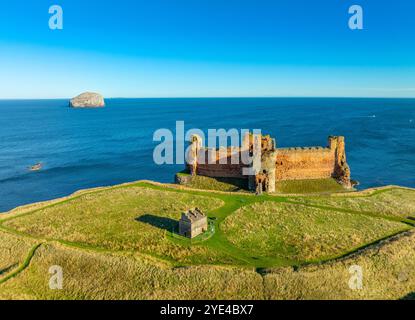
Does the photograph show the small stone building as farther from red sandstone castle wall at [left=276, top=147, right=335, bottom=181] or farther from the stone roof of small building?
red sandstone castle wall at [left=276, top=147, right=335, bottom=181]

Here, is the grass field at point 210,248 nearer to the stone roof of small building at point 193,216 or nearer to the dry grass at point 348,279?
the dry grass at point 348,279

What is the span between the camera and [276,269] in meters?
28.5

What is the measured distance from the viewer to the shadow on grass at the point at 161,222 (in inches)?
1467

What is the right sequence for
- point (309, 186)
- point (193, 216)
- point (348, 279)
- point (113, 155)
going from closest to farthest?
point (348, 279) → point (193, 216) → point (309, 186) → point (113, 155)

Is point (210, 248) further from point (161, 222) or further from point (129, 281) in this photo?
point (129, 281)

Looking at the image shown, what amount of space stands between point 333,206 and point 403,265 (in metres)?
14.8

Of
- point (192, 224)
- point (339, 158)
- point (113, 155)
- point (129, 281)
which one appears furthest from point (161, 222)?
point (113, 155)

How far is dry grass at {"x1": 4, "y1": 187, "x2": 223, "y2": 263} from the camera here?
33.0m

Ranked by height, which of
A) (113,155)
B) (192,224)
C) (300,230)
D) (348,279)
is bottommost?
(348,279)

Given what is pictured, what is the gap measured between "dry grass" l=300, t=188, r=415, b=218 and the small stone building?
1879 centimetres

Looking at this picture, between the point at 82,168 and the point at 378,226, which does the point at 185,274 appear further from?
the point at 82,168

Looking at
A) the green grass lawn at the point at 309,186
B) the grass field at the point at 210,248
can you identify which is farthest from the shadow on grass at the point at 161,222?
the green grass lawn at the point at 309,186

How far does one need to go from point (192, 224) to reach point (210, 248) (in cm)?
345

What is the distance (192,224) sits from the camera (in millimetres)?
34500
